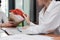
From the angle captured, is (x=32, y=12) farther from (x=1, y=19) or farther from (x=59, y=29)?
(x=59, y=29)

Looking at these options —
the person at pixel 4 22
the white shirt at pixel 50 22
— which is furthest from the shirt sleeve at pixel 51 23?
the person at pixel 4 22

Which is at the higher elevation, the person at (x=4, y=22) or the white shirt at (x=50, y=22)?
the white shirt at (x=50, y=22)

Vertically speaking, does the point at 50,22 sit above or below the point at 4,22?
above

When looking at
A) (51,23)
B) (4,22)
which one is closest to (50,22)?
(51,23)

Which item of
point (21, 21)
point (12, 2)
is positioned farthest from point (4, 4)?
point (21, 21)

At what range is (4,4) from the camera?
4.05 m

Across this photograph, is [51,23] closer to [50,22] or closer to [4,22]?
[50,22]

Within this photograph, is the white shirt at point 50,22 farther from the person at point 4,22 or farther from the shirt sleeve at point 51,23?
the person at point 4,22

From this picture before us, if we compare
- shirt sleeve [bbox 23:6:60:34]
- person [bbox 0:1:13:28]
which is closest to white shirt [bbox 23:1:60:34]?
shirt sleeve [bbox 23:6:60:34]

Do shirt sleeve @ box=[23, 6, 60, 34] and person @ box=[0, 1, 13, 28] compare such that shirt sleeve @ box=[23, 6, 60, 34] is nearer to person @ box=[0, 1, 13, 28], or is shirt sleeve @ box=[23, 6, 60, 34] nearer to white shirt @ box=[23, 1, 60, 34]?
white shirt @ box=[23, 1, 60, 34]

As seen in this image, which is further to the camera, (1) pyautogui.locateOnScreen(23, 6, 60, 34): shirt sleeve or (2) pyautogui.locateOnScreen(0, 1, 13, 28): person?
(2) pyautogui.locateOnScreen(0, 1, 13, 28): person

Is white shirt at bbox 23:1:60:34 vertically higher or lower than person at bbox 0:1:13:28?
higher

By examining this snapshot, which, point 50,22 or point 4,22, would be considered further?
point 4,22

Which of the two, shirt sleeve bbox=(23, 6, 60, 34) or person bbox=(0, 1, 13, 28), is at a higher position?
shirt sleeve bbox=(23, 6, 60, 34)
